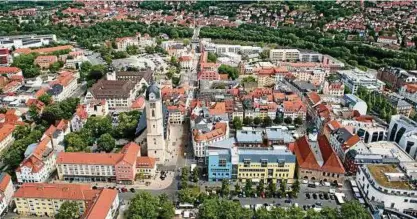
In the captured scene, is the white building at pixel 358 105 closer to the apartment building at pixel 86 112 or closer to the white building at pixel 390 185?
the white building at pixel 390 185

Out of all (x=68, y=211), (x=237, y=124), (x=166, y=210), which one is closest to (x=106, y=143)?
(x=68, y=211)

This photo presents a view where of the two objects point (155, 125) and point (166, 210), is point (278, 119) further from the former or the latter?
point (166, 210)

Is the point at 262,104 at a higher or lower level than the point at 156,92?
lower

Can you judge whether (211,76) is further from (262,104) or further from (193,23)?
(193,23)

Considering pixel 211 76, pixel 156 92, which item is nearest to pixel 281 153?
pixel 156 92

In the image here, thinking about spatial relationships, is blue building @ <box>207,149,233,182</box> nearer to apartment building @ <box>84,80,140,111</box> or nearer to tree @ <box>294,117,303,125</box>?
tree @ <box>294,117,303,125</box>

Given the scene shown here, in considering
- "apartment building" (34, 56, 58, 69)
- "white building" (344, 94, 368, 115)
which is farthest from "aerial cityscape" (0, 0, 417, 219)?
"apartment building" (34, 56, 58, 69)

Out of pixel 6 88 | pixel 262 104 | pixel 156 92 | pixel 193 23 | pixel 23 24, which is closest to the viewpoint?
pixel 156 92
